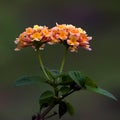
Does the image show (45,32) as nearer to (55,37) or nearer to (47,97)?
(55,37)

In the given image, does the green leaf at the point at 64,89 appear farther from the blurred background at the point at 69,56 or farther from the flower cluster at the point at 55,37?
the blurred background at the point at 69,56

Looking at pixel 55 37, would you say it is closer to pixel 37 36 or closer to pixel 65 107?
pixel 37 36

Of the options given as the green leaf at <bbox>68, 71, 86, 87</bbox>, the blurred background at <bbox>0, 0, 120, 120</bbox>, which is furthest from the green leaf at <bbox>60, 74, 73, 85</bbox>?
the blurred background at <bbox>0, 0, 120, 120</bbox>

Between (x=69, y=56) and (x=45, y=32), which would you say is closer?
(x=45, y=32)

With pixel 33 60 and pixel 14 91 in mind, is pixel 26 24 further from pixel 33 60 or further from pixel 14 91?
pixel 14 91

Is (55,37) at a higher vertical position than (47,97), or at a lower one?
higher

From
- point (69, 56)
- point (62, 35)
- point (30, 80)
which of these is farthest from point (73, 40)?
point (69, 56)

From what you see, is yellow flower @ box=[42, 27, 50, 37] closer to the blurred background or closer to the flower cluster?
the flower cluster
